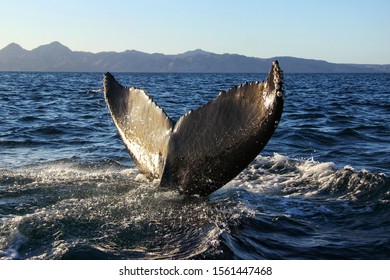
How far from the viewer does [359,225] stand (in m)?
4.96

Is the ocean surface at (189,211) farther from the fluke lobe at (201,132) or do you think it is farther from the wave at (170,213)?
the fluke lobe at (201,132)

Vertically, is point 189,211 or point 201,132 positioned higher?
point 201,132

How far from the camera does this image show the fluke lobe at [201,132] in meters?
4.15

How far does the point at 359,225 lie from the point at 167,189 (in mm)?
1959

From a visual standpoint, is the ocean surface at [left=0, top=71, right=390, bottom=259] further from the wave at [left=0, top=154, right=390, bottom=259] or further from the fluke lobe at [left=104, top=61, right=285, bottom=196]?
the fluke lobe at [left=104, top=61, right=285, bottom=196]

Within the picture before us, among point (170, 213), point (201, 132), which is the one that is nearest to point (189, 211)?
point (170, 213)

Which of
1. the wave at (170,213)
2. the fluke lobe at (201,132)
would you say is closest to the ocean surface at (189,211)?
the wave at (170,213)

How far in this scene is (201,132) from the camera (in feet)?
14.8

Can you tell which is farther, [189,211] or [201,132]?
[189,211]

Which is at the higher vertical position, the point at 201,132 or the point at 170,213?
the point at 201,132

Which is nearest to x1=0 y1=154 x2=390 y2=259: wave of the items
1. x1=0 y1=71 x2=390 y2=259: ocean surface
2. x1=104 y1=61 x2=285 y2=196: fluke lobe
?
x1=0 y1=71 x2=390 y2=259: ocean surface

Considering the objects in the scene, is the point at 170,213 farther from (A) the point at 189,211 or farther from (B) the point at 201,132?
(B) the point at 201,132

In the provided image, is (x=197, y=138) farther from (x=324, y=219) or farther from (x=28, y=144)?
(x=28, y=144)

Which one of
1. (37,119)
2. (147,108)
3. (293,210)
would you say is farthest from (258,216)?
(37,119)
